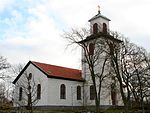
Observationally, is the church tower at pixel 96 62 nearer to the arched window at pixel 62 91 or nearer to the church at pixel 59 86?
the church at pixel 59 86

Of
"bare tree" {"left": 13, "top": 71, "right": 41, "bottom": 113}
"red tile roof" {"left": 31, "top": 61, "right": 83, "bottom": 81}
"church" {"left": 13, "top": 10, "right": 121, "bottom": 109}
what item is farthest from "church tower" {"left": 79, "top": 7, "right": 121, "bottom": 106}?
"bare tree" {"left": 13, "top": 71, "right": 41, "bottom": 113}

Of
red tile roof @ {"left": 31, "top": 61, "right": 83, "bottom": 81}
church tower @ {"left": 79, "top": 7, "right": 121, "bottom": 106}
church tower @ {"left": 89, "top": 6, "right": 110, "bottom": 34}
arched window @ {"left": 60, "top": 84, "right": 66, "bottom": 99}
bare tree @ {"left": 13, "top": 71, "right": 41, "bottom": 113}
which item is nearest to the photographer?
church tower @ {"left": 79, "top": 7, "right": 121, "bottom": 106}

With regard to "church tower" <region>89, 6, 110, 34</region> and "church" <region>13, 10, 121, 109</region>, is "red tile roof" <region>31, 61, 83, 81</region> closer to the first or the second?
"church" <region>13, 10, 121, 109</region>

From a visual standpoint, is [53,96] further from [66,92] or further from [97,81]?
[97,81]

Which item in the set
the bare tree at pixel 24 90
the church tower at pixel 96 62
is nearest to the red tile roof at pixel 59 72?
the church tower at pixel 96 62

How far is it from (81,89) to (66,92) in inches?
150

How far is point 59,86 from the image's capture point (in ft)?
149

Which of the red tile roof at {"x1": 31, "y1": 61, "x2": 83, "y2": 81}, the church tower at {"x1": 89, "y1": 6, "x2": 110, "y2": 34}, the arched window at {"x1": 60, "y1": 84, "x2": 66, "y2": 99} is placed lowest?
the arched window at {"x1": 60, "y1": 84, "x2": 66, "y2": 99}

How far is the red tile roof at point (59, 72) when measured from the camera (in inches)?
1773

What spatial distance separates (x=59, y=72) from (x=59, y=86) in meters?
2.76

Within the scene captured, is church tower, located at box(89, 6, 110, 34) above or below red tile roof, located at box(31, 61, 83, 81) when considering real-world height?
above

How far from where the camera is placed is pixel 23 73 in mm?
49719

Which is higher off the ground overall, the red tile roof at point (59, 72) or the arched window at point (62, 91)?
the red tile roof at point (59, 72)

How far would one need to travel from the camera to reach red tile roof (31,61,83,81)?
45028mm
